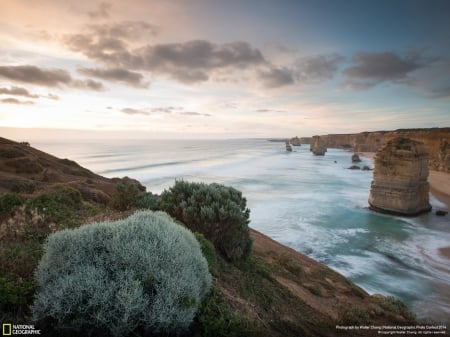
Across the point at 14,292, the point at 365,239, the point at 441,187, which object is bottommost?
the point at 365,239

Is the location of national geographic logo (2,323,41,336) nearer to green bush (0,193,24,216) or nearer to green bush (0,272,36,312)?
green bush (0,272,36,312)

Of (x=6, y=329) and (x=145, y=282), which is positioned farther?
(x=145, y=282)

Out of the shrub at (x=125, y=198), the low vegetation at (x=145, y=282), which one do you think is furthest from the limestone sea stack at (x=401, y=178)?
the shrub at (x=125, y=198)

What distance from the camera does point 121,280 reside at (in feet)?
8.96

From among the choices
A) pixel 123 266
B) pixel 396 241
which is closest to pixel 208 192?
pixel 123 266

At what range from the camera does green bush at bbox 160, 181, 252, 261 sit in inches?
245

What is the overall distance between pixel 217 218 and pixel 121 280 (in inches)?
153

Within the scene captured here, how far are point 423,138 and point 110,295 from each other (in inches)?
2601

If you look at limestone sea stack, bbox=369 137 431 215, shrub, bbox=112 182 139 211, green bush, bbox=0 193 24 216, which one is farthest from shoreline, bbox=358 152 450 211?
green bush, bbox=0 193 24 216

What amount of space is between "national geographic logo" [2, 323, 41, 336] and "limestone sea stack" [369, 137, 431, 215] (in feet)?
85.7

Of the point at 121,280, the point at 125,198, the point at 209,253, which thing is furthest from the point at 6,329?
the point at 125,198

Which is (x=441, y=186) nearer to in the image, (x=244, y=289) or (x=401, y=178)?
(x=401, y=178)

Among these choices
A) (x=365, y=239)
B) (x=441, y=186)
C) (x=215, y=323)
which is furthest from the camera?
(x=441, y=186)

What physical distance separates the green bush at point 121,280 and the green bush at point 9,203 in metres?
4.25
